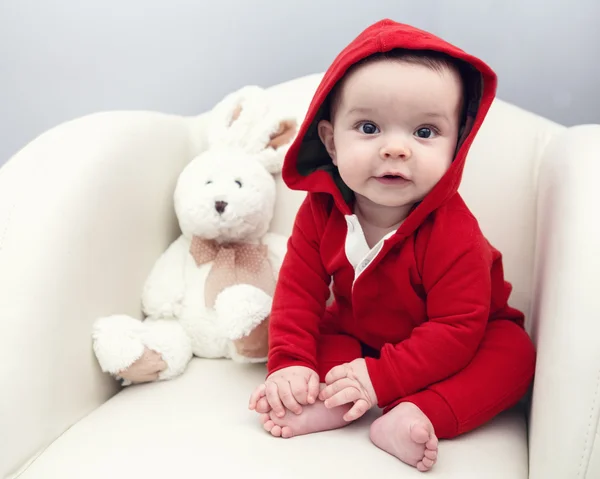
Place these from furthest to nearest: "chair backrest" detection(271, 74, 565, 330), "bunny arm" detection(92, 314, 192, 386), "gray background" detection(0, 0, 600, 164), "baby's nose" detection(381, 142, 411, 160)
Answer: "gray background" detection(0, 0, 600, 164)
"chair backrest" detection(271, 74, 565, 330)
"bunny arm" detection(92, 314, 192, 386)
"baby's nose" detection(381, 142, 411, 160)

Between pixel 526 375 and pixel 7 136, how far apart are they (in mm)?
1278

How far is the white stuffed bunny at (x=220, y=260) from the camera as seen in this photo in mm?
903

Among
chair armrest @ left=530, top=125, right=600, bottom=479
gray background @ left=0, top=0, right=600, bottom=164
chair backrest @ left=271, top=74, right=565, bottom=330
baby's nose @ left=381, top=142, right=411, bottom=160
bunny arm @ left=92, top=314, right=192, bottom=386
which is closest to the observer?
chair armrest @ left=530, top=125, right=600, bottom=479

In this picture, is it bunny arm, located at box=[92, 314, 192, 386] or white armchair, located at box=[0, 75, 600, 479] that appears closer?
white armchair, located at box=[0, 75, 600, 479]

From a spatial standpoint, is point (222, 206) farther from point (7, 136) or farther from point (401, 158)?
point (7, 136)

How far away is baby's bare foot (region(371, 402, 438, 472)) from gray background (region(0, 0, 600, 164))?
0.77 m

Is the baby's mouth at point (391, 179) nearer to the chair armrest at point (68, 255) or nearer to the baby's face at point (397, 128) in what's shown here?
the baby's face at point (397, 128)

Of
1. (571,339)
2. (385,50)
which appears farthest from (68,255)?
(571,339)

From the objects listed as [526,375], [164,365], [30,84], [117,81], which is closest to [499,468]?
[526,375]

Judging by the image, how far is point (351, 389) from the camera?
0.74 metres

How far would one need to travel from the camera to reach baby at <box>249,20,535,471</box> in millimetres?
732

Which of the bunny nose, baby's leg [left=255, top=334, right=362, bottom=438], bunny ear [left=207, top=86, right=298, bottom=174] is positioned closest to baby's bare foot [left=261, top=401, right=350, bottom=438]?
baby's leg [left=255, top=334, right=362, bottom=438]

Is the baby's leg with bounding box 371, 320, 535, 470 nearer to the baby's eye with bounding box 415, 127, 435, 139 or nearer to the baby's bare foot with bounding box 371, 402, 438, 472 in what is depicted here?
the baby's bare foot with bounding box 371, 402, 438, 472

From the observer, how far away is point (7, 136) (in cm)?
147
